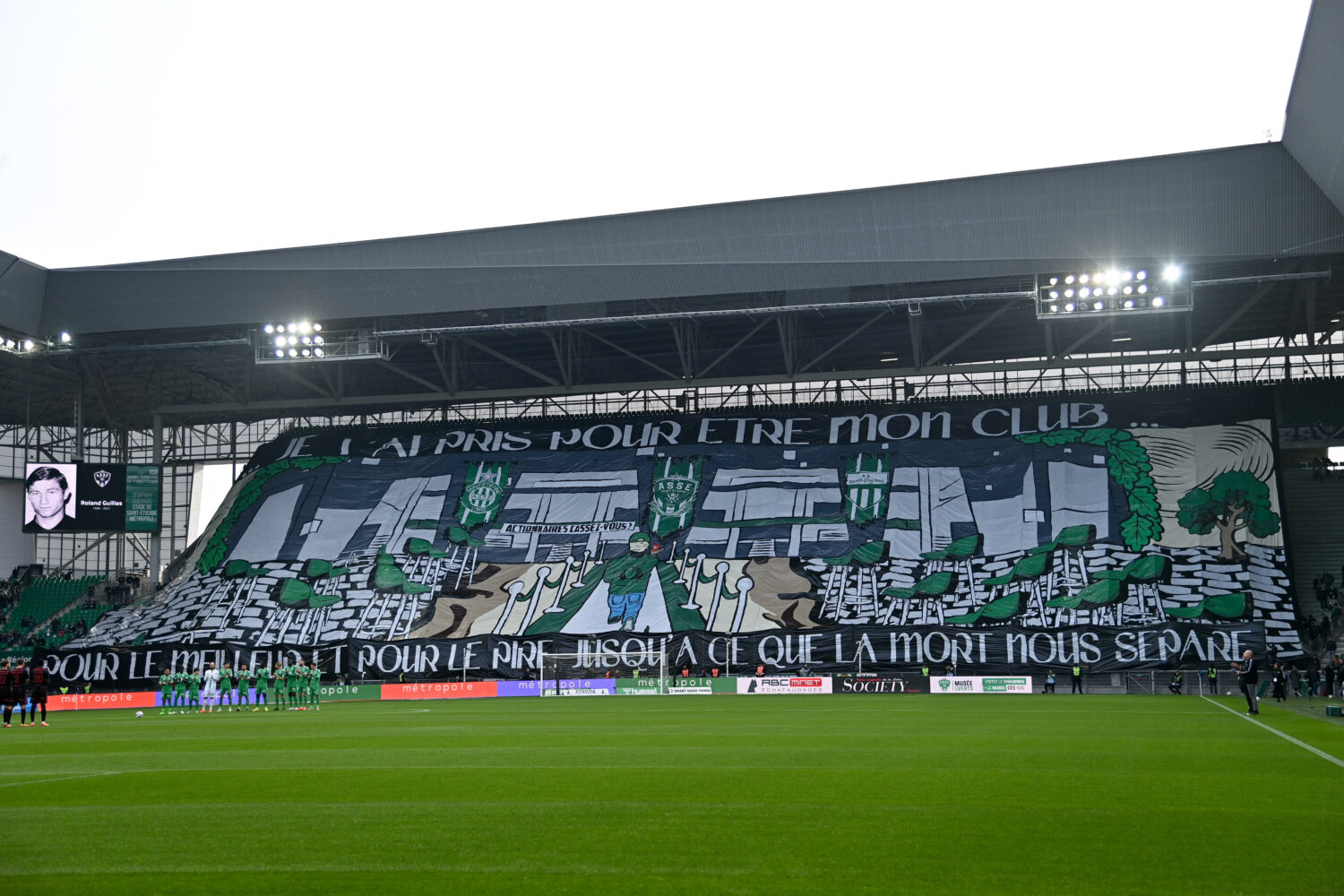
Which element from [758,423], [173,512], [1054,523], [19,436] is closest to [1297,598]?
[1054,523]

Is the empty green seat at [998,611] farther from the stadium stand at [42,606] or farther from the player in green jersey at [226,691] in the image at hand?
the stadium stand at [42,606]

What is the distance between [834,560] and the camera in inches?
1804

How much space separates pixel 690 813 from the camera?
34.6 ft

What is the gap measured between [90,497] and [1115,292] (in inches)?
1486

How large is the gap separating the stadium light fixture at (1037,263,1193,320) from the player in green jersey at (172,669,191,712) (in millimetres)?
28031

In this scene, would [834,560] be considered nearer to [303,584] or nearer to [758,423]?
[758,423]

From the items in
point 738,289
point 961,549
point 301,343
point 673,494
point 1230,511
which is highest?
point 738,289

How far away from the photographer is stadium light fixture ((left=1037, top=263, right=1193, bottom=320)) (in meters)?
39.4

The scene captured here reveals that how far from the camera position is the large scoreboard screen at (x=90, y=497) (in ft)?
153

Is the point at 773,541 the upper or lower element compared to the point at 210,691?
upper

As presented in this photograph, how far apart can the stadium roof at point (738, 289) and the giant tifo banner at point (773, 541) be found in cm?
282

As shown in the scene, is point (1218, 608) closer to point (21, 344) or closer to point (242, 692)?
point (242, 692)

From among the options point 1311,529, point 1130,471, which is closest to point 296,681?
point 1130,471

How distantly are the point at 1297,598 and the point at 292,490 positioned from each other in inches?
1568
